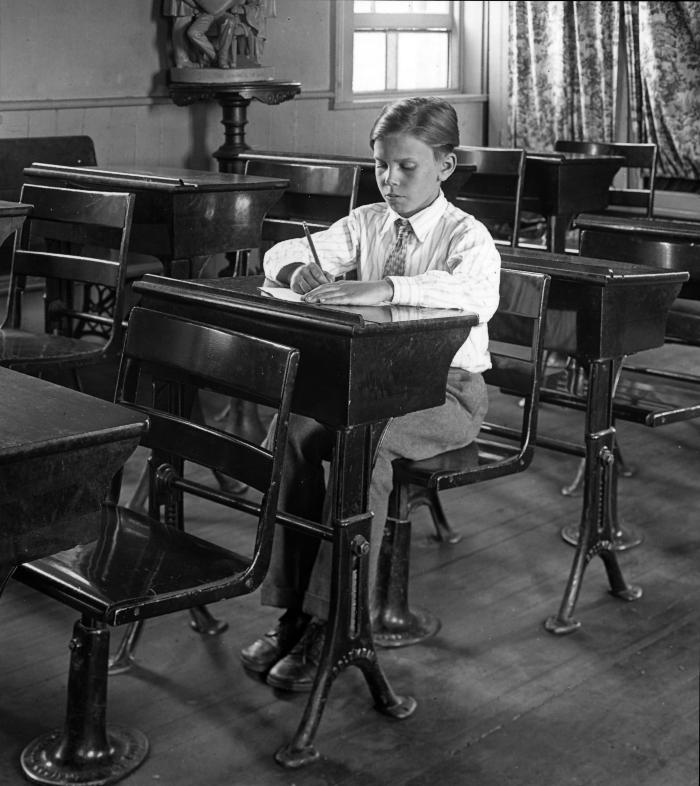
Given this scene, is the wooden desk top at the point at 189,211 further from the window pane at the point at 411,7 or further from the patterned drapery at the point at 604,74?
the patterned drapery at the point at 604,74

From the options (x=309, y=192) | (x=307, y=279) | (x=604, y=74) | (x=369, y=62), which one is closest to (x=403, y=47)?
(x=369, y=62)

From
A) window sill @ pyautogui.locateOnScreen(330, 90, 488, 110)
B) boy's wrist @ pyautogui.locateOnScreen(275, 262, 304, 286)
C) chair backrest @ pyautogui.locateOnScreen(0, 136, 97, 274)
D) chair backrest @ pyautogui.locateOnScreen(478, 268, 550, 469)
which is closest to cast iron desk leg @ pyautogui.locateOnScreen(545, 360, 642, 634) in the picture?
chair backrest @ pyautogui.locateOnScreen(478, 268, 550, 469)

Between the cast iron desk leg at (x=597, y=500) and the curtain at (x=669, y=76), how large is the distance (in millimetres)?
4888

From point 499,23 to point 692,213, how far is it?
198cm

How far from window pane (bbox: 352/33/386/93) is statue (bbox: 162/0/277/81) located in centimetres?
140

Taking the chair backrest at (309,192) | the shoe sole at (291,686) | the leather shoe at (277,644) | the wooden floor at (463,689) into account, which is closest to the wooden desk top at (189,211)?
the chair backrest at (309,192)

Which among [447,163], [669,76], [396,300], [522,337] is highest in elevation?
[669,76]

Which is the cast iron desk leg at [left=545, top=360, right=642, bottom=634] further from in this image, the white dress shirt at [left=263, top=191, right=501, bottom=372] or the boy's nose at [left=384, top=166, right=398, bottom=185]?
the boy's nose at [left=384, top=166, right=398, bottom=185]

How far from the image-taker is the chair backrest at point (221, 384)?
1.88 meters

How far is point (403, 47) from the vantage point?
25.0 feet

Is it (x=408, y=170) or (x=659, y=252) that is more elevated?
(x=408, y=170)

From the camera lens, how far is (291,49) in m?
6.59

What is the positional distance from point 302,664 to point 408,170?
99cm

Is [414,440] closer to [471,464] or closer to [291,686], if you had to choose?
[471,464]
